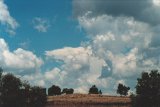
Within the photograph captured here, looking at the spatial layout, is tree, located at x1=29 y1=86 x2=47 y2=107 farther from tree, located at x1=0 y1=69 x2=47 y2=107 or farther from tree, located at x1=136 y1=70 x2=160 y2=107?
tree, located at x1=136 y1=70 x2=160 y2=107

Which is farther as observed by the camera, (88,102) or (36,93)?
(88,102)

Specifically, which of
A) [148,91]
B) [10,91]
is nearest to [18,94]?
[10,91]

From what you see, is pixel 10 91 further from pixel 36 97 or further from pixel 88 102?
pixel 88 102

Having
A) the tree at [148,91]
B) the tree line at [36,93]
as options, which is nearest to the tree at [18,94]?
the tree line at [36,93]

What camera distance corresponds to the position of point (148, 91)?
384 ft

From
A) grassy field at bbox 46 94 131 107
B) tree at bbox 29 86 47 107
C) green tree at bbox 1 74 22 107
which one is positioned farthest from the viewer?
grassy field at bbox 46 94 131 107

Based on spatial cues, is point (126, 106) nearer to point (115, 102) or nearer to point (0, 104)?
point (115, 102)

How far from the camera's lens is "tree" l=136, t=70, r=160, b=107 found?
11631 centimetres

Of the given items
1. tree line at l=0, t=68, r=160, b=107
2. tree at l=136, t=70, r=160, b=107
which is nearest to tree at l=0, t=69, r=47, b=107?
tree line at l=0, t=68, r=160, b=107

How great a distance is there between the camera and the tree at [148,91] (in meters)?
116

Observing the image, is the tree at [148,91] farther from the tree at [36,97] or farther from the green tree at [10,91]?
the green tree at [10,91]

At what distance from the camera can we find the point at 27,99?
129 metres

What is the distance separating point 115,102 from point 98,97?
14.4 meters

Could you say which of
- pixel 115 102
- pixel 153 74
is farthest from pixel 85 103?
pixel 153 74
